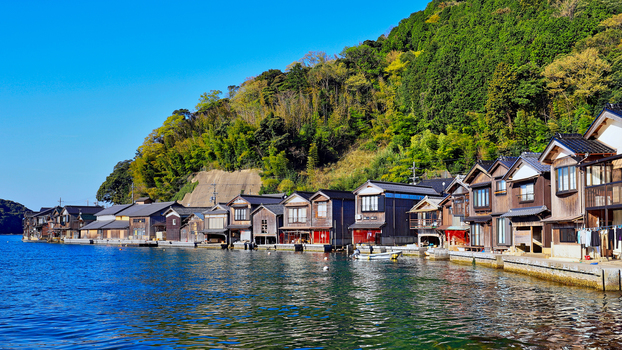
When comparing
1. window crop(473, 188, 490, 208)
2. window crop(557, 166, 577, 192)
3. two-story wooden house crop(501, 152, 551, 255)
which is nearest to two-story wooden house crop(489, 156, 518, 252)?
window crop(473, 188, 490, 208)

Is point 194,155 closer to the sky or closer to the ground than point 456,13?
closer to the ground

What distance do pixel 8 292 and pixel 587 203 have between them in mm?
34938

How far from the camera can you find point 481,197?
1779 inches

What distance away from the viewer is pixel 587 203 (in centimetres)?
2862

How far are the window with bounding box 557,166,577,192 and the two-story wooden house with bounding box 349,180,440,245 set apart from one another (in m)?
28.5

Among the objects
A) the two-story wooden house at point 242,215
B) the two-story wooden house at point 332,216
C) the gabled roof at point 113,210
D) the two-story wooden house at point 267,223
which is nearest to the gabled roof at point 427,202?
the two-story wooden house at point 332,216

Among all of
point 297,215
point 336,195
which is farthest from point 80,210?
point 336,195

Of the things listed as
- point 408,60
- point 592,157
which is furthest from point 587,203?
point 408,60

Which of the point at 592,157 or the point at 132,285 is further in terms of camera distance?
the point at 132,285

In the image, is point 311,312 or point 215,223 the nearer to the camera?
point 311,312

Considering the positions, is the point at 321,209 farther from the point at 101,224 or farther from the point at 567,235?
the point at 101,224

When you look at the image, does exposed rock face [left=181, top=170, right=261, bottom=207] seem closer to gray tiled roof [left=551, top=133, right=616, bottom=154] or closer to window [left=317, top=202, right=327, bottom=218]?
window [left=317, top=202, right=327, bottom=218]

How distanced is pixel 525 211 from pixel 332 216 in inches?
1149

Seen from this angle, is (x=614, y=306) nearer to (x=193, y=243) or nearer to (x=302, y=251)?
(x=302, y=251)
